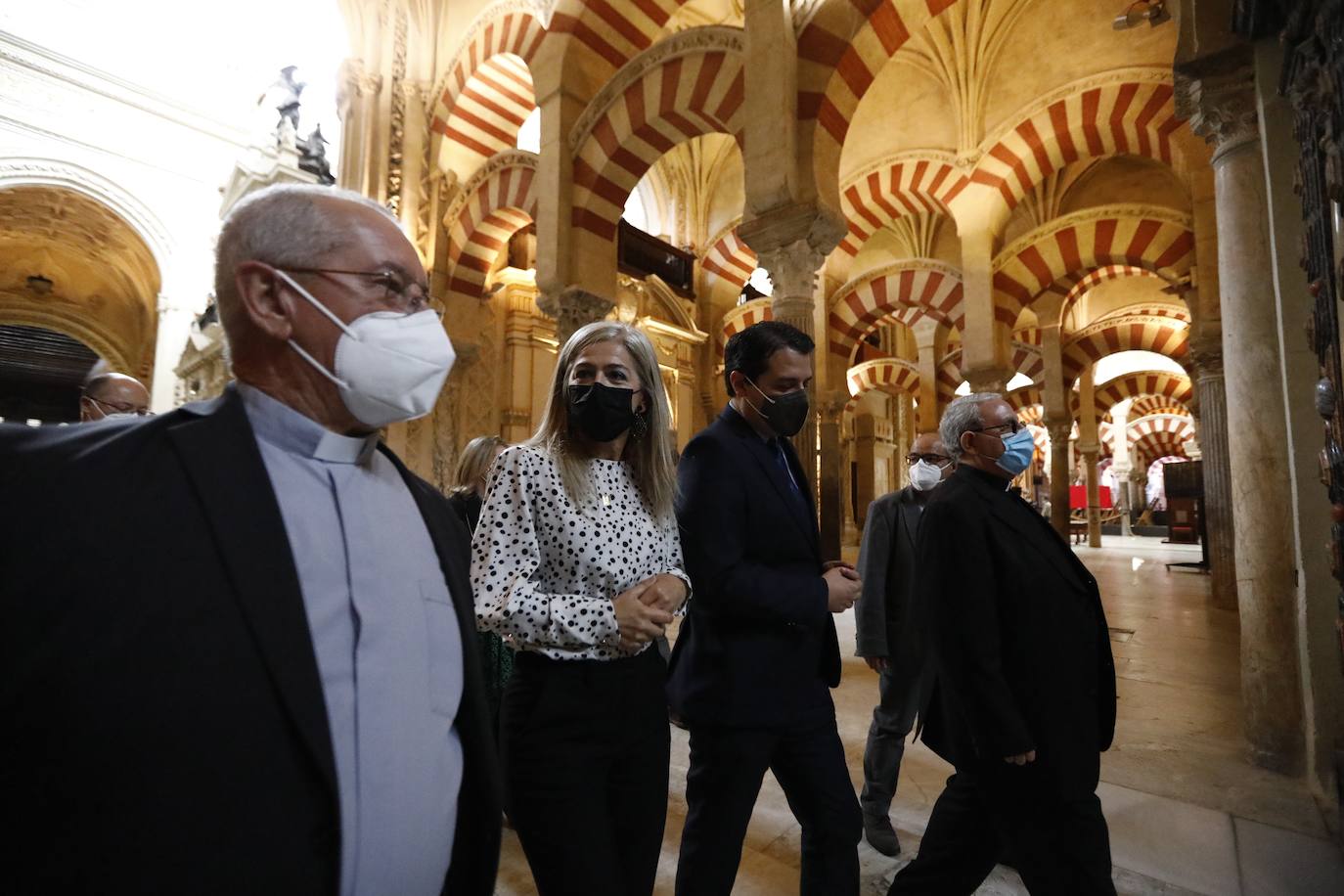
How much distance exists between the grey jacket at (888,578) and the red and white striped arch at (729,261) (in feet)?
30.9

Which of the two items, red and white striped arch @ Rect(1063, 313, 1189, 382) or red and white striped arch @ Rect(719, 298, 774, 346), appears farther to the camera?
red and white striped arch @ Rect(1063, 313, 1189, 382)

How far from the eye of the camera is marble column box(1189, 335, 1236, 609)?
6.95m

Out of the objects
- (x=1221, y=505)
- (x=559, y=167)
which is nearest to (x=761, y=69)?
(x=559, y=167)

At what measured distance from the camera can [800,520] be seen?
162 centimetres

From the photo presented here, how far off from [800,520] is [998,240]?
877cm

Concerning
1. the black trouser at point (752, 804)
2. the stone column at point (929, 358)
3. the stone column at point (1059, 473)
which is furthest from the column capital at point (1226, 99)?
the stone column at point (929, 358)

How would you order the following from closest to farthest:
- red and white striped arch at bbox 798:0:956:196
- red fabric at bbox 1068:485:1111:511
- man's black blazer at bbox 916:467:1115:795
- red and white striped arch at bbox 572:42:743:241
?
man's black blazer at bbox 916:467:1115:795 → red and white striped arch at bbox 798:0:956:196 → red and white striped arch at bbox 572:42:743:241 → red fabric at bbox 1068:485:1111:511

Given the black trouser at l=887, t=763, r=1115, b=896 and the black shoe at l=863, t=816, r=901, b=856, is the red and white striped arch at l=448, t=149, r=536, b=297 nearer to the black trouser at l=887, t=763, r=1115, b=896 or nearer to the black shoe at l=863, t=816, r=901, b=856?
the black shoe at l=863, t=816, r=901, b=856

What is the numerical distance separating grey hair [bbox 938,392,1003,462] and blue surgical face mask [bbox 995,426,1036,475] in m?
0.10

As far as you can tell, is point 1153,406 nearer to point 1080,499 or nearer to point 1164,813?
point 1080,499

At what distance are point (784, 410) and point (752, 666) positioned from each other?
2.08 ft

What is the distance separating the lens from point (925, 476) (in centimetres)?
282

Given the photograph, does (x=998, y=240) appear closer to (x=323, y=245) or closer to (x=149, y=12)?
(x=323, y=245)

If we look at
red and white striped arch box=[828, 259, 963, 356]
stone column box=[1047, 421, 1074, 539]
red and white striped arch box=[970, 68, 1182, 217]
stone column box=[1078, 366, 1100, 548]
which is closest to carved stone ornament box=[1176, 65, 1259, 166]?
red and white striped arch box=[970, 68, 1182, 217]
